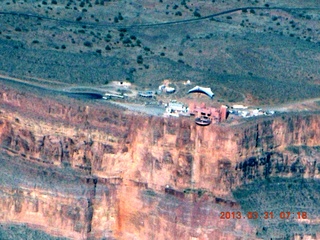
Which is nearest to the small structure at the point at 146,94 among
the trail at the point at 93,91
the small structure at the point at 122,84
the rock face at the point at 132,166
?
the trail at the point at 93,91

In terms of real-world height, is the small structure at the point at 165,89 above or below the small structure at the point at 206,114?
above

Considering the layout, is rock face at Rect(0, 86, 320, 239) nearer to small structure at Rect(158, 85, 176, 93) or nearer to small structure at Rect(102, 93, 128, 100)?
small structure at Rect(102, 93, 128, 100)

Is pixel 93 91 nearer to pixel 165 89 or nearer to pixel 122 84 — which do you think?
pixel 122 84

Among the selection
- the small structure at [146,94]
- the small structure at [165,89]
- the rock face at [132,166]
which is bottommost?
the rock face at [132,166]

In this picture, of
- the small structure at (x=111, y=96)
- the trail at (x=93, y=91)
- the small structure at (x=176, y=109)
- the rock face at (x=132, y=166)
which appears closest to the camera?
the rock face at (x=132, y=166)

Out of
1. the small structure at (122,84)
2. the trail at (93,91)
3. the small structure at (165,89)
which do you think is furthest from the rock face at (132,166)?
the small structure at (122,84)

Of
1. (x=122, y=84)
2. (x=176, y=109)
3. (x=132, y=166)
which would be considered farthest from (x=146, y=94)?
(x=132, y=166)

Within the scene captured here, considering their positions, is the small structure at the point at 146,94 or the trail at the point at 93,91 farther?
the trail at the point at 93,91

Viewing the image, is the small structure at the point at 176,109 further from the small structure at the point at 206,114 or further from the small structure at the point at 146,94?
the small structure at the point at 146,94

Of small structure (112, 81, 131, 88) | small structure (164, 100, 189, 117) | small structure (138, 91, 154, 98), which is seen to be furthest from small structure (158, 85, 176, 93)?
small structure (164, 100, 189, 117)

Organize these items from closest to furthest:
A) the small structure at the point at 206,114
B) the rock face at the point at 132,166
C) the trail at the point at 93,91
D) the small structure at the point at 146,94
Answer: the rock face at the point at 132,166, the small structure at the point at 206,114, the small structure at the point at 146,94, the trail at the point at 93,91
